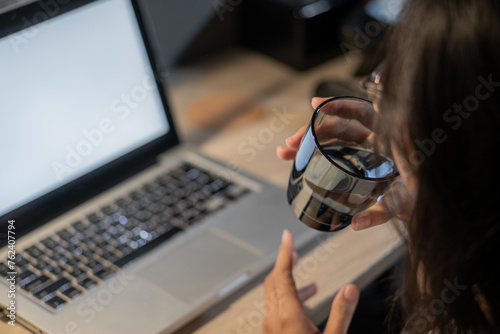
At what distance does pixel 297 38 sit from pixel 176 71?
0.27 meters


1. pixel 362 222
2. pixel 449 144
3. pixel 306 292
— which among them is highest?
pixel 449 144

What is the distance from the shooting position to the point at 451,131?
0.46m

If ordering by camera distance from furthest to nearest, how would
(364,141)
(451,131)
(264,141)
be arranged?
(264,141) < (364,141) < (451,131)

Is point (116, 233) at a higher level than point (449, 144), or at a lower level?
lower

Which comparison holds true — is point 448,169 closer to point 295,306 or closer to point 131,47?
point 295,306

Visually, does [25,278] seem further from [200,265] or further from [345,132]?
[345,132]

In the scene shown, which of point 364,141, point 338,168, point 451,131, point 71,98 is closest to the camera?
point 451,131

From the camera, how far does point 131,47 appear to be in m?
0.82

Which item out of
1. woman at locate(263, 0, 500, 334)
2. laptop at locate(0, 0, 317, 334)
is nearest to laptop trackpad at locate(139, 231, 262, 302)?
laptop at locate(0, 0, 317, 334)

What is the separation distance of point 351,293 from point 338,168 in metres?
0.18

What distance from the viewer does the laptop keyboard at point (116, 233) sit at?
699mm

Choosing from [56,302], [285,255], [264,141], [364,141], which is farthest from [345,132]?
[56,302]

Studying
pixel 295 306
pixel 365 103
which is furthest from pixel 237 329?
pixel 365 103

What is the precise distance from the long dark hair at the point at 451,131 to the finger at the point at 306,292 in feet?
0.61
